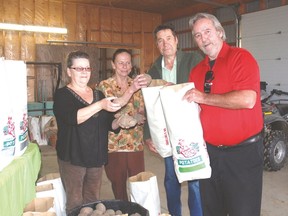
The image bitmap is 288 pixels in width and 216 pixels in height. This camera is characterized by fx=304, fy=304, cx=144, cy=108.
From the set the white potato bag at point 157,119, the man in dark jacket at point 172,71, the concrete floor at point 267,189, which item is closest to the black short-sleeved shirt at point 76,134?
the white potato bag at point 157,119

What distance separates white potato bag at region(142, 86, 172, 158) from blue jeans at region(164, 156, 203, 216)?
0.22 meters

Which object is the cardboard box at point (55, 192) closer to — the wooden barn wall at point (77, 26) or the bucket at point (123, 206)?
the bucket at point (123, 206)

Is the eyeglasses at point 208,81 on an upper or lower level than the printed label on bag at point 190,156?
upper

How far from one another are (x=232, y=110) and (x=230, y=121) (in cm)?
7

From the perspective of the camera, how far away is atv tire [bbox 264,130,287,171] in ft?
15.0

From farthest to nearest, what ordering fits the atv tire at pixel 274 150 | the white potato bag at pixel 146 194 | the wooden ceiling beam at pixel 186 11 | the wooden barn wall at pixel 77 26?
the wooden ceiling beam at pixel 186 11 → the wooden barn wall at pixel 77 26 → the atv tire at pixel 274 150 → the white potato bag at pixel 146 194

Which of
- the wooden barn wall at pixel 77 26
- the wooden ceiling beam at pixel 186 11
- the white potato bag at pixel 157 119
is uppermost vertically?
the wooden ceiling beam at pixel 186 11

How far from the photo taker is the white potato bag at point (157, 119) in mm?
2164

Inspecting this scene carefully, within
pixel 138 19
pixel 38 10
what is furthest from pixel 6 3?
pixel 138 19

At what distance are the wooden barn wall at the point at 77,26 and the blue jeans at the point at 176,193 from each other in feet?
23.2

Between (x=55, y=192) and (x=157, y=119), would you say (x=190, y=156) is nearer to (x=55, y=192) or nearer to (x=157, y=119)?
(x=157, y=119)

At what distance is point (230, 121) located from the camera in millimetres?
1896

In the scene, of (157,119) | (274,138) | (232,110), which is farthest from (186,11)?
(232,110)

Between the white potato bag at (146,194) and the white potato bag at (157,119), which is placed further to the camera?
the white potato bag at (146,194)
